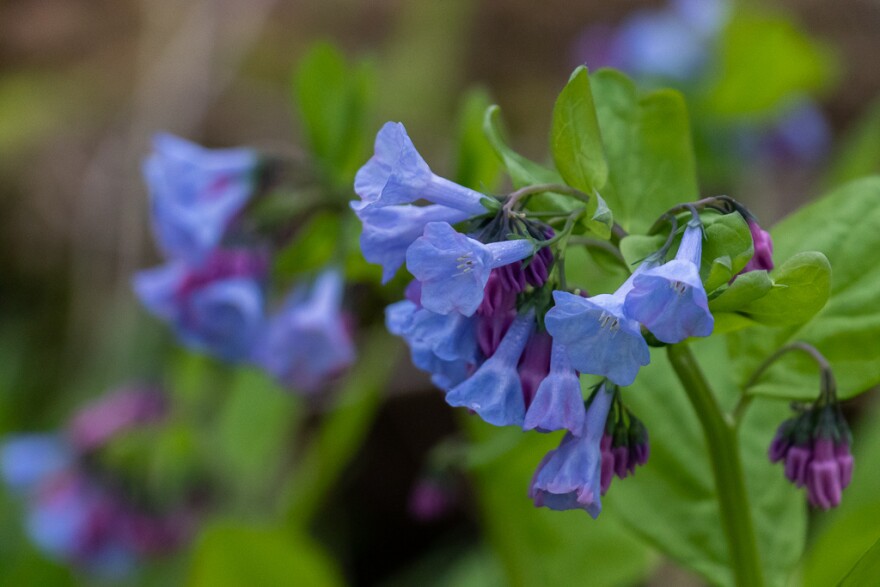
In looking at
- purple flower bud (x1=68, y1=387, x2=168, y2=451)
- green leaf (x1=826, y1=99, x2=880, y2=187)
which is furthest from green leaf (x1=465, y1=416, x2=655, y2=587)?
green leaf (x1=826, y1=99, x2=880, y2=187)

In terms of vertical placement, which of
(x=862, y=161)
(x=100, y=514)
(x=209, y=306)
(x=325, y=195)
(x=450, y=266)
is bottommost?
(x=100, y=514)

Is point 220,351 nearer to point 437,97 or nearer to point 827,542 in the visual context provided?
point 827,542

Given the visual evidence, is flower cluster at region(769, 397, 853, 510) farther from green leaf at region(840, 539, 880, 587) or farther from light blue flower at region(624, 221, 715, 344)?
light blue flower at region(624, 221, 715, 344)

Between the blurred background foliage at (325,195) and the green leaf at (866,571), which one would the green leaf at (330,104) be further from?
the green leaf at (866,571)

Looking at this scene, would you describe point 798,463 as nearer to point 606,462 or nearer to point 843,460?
point 843,460

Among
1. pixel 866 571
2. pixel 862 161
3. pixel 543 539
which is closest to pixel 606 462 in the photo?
pixel 866 571

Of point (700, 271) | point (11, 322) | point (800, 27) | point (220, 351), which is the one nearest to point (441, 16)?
point (800, 27)
